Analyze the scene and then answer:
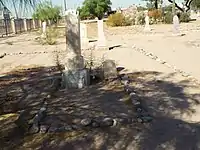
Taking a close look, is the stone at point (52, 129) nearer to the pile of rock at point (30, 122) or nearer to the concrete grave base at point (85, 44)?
the pile of rock at point (30, 122)

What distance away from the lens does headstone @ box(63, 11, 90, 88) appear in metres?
9.29

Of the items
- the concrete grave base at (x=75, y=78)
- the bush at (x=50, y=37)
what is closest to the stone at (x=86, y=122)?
the concrete grave base at (x=75, y=78)

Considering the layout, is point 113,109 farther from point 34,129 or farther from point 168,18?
point 168,18

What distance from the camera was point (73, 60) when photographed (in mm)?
9297

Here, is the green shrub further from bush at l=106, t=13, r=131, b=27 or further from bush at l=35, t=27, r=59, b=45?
bush at l=35, t=27, r=59, b=45

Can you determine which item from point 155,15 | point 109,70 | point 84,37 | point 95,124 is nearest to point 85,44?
point 84,37

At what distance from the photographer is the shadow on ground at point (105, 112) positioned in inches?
208

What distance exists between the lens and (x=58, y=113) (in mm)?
6785

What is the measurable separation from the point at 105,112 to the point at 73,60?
282 cm

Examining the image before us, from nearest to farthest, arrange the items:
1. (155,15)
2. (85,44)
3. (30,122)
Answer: (30,122)
(85,44)
(155,15)

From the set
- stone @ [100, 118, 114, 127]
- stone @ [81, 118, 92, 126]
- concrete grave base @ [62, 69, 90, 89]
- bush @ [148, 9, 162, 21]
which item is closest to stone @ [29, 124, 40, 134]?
stone @ [81, 118, 92, 126]

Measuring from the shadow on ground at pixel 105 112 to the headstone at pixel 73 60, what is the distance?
1.05 ft

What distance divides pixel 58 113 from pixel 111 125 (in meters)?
1.23

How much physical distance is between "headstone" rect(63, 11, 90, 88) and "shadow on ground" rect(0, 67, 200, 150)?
1.05 ft
